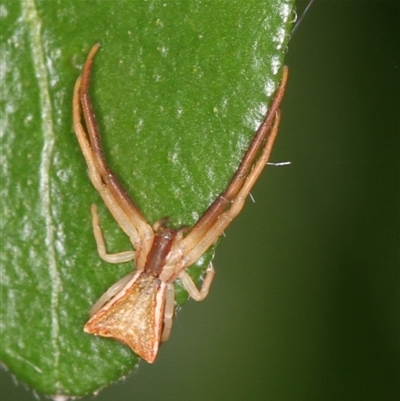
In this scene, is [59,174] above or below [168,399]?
above

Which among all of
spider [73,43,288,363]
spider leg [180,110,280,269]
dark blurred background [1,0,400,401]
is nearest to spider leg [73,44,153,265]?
spider [73,43,288,363]

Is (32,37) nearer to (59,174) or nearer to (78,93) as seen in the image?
(78,93)

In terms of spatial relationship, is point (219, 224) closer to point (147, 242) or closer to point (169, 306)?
point (147, 242)

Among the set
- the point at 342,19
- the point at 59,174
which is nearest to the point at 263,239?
the point at 342,19

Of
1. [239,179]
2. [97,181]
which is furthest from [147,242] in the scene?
[239,179]

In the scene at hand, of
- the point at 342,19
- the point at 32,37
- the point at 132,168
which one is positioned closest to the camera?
the point at 32,37

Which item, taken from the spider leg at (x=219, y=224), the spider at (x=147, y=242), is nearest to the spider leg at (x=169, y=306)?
the spider at (x=147, y=242)
